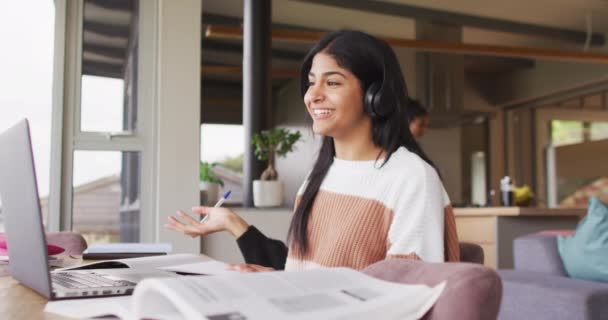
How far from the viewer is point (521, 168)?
9.39 m

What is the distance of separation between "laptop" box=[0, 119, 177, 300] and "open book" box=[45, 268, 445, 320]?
269 mm

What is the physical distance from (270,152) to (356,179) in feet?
8.71

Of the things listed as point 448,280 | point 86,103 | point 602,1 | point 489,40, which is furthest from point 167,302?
point 489,40

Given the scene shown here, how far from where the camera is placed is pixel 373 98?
4.44ft

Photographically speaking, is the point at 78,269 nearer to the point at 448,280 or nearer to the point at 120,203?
the point at 448,280

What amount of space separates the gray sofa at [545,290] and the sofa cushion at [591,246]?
0.21 ft

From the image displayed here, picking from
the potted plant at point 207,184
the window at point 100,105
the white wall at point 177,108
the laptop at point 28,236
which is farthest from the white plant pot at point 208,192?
the laptop at point 28,236

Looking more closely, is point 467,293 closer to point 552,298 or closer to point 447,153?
point 552,298

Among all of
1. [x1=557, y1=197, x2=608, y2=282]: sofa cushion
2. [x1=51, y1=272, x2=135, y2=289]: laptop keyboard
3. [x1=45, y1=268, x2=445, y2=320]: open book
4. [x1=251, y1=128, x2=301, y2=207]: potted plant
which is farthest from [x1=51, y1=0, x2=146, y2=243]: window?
[x1=45, y1=268, x2=445, y2=320]: open book

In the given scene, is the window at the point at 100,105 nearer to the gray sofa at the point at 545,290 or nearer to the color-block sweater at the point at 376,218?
the gray sofa at the point at 545,290

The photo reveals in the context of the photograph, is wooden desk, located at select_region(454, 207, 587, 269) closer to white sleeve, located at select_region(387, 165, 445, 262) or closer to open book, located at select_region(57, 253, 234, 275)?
white sleeve, located at select_region(387, 165, 445, 262)

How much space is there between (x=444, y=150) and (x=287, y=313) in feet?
27.5

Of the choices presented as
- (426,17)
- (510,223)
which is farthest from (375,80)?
(426,17)

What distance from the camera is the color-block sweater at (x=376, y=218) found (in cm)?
118
